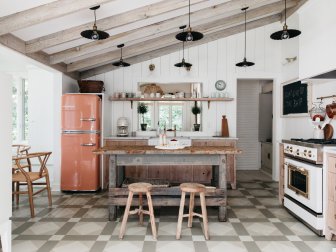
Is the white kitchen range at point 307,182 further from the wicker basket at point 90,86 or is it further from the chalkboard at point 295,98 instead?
the wicker basket at point 90,86

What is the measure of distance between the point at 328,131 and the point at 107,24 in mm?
3480

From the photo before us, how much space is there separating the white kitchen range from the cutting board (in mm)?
505

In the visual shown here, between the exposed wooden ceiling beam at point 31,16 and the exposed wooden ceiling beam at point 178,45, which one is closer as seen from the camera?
the exposed wooden ceiling beam at point 31,16

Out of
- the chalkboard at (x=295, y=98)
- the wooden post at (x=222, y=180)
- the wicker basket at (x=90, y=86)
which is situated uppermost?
the wicker basket at (x=90, y=86)

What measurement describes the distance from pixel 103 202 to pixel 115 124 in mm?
2275

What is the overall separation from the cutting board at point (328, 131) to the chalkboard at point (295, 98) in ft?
3.21

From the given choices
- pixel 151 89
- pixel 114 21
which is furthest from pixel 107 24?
pixel 151 89

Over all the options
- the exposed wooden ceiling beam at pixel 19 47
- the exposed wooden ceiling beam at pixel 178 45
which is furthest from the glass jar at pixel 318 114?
the exposed wooden ceiling beam at pixel 19 47

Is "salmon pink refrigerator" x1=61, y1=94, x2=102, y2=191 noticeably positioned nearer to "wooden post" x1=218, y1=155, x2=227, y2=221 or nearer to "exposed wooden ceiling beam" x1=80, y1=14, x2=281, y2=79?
"exposed wooden ceiling beam" x1=80, y1=14, x2=281, y2=79

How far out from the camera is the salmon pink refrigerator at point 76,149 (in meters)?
5.28

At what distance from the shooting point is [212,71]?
6.55 meters

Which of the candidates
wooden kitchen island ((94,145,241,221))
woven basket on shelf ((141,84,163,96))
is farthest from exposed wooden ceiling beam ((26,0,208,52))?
woven basket on shelf ((141,84,163,96))

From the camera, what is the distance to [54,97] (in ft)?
18.0

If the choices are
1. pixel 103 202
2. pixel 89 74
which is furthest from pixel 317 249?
pixel 89 74
